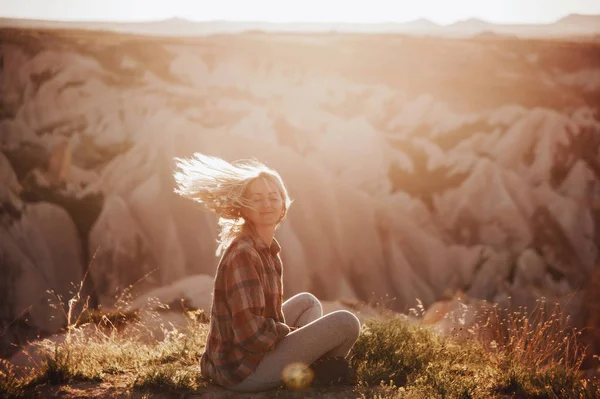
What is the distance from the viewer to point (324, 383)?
2512 millimetres

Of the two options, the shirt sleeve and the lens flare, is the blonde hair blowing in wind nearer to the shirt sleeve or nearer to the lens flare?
the shirt sleeve

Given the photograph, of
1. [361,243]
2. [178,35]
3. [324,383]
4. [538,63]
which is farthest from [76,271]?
[538,63]

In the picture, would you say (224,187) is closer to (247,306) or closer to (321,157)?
(247,306)

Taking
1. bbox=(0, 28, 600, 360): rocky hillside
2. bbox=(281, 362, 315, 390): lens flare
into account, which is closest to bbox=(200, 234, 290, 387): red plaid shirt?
bbox=(281, 362, 315, 390): lens flare

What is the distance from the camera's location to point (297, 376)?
2.40 metres

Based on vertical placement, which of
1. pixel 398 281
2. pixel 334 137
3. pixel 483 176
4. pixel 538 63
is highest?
pixel 538 63

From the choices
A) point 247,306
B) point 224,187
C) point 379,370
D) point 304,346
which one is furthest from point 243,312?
point 379,370

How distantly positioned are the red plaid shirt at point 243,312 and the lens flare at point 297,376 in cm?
13

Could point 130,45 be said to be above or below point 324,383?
above

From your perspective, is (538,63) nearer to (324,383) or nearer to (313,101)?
(313,101)

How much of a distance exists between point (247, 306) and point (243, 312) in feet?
0.10

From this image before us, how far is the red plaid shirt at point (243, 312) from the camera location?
7.20ft

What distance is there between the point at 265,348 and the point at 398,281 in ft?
20.2

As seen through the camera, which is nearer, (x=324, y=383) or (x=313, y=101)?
(x=324, y=383)
